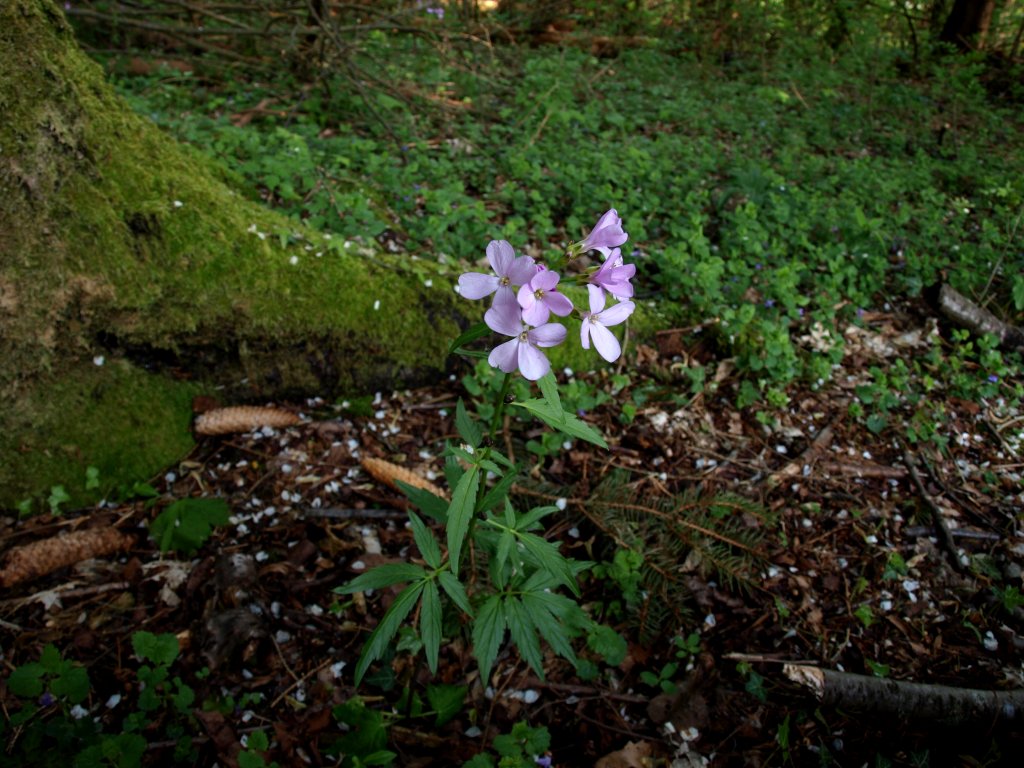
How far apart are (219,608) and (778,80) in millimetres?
7797

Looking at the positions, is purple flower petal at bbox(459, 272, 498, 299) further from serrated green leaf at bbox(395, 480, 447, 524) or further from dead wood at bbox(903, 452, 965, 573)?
dead wood at bbox(903, 452, 965, 573)

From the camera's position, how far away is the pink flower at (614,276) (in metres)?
1.31

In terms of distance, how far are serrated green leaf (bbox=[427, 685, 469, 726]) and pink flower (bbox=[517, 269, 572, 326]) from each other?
1247 millimetres

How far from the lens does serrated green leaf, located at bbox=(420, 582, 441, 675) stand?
1.53 meters

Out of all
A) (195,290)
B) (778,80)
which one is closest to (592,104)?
(778,80)

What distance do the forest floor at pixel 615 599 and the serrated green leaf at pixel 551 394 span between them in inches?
35.9

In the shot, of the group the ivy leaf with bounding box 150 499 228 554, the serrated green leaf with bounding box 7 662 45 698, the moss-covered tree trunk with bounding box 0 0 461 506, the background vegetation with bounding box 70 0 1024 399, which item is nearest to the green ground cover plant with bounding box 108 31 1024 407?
the background vegetation with bounding box 70 0 1024 399

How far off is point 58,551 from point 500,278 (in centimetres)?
196

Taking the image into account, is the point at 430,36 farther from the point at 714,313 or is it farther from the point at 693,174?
the point at 714,313

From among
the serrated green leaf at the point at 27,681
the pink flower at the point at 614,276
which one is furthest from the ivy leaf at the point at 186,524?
the pink flower at the point at 614,276

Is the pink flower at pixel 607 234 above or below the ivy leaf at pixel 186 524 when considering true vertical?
above

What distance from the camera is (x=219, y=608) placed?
6.94 feet

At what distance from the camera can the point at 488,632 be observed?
164 centimetres

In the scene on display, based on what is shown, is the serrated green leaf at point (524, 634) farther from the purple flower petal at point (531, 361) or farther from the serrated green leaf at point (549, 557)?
the purple flower petal at point (531, 361)
